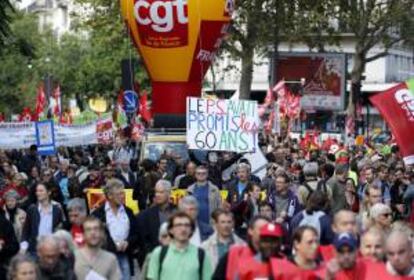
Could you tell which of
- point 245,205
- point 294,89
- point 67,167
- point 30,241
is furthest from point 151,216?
point 294,89

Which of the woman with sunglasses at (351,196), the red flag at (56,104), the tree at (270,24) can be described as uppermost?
the tree at (270,24)

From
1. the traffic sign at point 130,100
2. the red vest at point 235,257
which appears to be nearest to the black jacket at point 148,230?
the red vest at point 235,257

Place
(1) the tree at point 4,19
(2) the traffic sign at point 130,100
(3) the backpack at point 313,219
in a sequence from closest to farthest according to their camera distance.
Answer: (3) the backpack at point 313,219 → (1) the tree at point 4,19 → (2) the traffic sign at point 130,100

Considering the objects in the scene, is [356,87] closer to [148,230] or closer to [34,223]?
[34,223]

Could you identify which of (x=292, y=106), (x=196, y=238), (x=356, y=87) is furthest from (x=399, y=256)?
(x=356, y=87)

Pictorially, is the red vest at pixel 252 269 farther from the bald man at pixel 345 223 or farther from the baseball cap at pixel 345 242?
the bald man at pixel 345 223

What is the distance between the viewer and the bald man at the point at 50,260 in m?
9.97

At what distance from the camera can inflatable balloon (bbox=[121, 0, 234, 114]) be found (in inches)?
1320

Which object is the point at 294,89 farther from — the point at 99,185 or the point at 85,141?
the point at 99,185

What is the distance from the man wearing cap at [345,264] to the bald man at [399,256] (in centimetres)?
23

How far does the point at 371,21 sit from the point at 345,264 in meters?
47.0

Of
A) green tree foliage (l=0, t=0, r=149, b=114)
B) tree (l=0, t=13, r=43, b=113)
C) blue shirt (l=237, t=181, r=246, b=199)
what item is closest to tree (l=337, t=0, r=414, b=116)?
green tree foliage (l=0, t=0, r=149, b=114)

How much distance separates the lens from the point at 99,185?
1898 centimetres

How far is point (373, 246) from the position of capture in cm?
972
